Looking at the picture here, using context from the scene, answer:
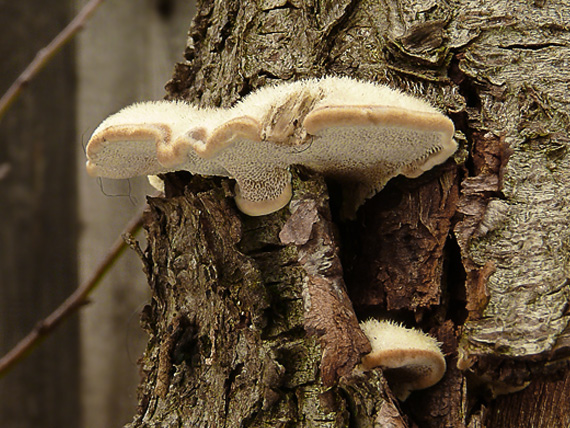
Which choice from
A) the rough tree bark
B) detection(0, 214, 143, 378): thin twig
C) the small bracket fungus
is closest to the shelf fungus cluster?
the rough tree bark

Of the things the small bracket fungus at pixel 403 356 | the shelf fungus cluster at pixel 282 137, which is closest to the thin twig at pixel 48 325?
the shelf fungus cluster at pixel 282 137

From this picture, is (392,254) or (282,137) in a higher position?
(282,137)

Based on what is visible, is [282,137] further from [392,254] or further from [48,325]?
[48,325]

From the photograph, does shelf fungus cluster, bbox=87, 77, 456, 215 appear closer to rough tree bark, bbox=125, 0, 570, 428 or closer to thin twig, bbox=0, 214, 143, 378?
rough tree bark, bbox=125, 0, 570, 428

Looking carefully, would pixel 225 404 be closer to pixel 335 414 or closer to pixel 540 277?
pixel 335 414

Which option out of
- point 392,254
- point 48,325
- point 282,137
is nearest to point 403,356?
point 392,254

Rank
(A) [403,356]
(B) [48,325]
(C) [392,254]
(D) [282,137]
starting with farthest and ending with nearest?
(B) [48,325] < (C) [392,254] < (A) [403,356] < (D) [282,137]

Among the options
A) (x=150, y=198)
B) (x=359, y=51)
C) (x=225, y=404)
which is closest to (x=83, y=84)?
(x=150, y=198)

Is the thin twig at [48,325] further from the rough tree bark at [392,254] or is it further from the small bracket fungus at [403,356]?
the small bracket fungus at [403,356]
